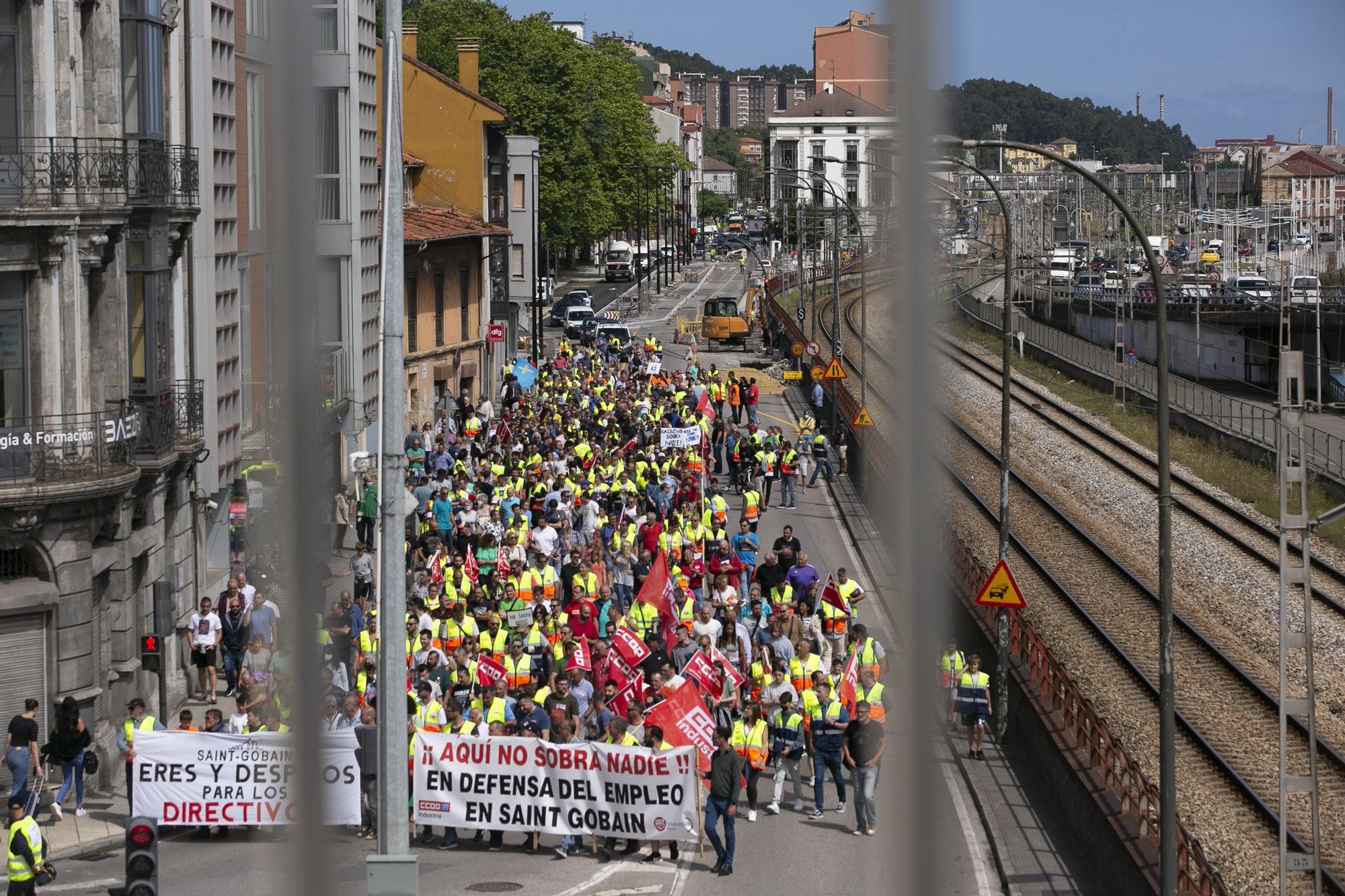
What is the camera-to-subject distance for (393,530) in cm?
562

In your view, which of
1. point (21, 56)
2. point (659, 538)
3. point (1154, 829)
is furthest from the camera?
point (659, 538)

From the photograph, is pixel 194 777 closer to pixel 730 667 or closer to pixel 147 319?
pixel 730 667

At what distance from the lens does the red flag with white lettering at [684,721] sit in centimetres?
1415

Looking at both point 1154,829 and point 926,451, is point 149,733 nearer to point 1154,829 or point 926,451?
point 1154,829

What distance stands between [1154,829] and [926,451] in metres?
12.1

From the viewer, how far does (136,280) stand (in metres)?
18.2

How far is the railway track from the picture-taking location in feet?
51.1

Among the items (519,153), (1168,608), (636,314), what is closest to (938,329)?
(1168,608)

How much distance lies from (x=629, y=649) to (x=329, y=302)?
14161mm

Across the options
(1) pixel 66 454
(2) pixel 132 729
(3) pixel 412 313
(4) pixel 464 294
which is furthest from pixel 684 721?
(4) pixel 464 294

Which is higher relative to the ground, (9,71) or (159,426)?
(9,71)

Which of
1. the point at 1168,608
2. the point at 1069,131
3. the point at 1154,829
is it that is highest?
the point at 1069,131

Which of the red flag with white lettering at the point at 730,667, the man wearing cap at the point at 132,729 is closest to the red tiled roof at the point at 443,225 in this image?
the red flag with white lettering at the point at 730,667

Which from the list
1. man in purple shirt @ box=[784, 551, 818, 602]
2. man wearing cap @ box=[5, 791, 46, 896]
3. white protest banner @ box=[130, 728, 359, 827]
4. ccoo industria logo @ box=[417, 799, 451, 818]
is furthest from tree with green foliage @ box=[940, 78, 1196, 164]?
Answer: man in purple shirt @ box=[784, 551, 818, 602]
